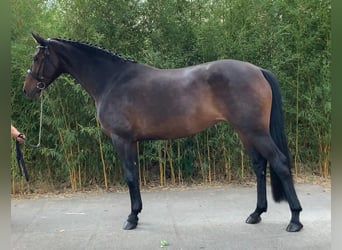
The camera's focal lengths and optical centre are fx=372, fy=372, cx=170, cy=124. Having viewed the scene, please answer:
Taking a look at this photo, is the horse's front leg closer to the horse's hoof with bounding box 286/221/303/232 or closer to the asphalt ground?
the asphalt ground

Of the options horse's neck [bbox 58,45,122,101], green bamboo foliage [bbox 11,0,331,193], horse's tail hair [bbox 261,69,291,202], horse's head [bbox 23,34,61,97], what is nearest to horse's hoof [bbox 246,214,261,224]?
horse's tail hair [bbox 261,69,291,202]

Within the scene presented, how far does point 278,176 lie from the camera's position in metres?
3.35

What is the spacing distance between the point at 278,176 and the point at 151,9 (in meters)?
2.79

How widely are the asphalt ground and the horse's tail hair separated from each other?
13.4 inches

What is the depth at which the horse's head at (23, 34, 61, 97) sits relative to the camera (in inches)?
141

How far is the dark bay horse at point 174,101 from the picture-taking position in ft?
10.9

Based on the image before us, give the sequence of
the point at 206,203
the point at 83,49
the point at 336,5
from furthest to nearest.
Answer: the point at 206,203
the point at 83,49
the point at 336,5

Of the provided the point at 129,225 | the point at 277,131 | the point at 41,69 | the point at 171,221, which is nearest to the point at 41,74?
the point at 41,69

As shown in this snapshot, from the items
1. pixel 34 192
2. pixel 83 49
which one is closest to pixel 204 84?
pixel 83 49

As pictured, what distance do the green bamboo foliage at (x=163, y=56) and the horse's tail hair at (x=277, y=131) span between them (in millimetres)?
1439

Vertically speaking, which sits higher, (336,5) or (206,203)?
(336,5)

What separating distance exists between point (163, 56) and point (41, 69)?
1.70 metres

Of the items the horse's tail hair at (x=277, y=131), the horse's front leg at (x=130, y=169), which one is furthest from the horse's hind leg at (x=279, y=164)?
the horse's front leg at (x=130, y=169)

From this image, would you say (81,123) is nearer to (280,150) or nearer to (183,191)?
(183,191)
